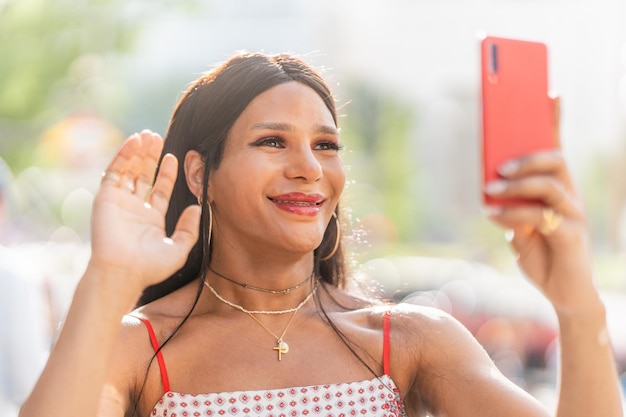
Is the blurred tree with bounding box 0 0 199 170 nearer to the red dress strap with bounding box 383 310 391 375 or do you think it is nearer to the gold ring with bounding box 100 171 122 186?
the red dress strap with bounding box 383 310 391 375

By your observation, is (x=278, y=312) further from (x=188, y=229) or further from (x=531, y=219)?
(x=531, y=219)

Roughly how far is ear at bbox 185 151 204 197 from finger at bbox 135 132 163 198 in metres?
0.79

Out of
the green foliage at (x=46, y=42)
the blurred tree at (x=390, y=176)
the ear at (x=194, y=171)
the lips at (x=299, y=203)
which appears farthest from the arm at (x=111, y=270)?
the blurred tree at (x=390, y=176)

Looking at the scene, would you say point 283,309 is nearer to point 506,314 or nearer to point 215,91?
point 215,91

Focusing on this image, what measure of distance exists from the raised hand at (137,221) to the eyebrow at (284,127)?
601mm

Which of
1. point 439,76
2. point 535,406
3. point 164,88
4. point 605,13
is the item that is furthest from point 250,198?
point 164,88

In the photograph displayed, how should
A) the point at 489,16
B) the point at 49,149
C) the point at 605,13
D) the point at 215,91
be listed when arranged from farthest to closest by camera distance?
1. the point at 489,16
2. the point at 605,13
3. the point at 49,149
4. the point at 215,91

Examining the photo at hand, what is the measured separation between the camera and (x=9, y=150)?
21.9m

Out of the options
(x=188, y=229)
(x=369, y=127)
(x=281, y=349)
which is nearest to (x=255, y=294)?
(x=281, y=349)

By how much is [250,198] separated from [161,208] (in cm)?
57

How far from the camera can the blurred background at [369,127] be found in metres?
8.85

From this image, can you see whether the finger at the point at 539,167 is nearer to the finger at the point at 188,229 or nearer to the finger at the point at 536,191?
the finger at the point at 536,191

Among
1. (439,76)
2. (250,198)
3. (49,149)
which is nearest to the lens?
(250,198)

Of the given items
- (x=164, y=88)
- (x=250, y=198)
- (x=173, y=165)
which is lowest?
(x=164, y=88)
